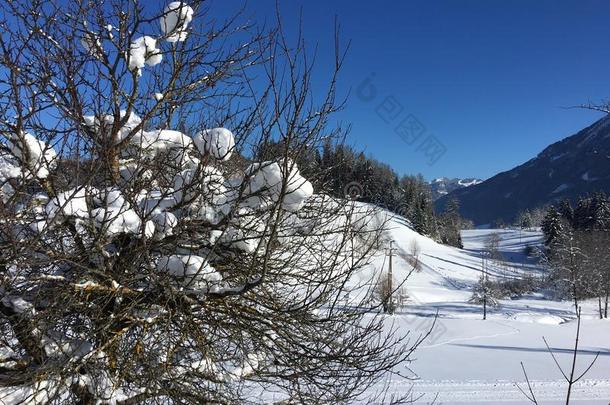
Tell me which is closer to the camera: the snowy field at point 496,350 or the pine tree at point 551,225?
the snowy field at point 496,350

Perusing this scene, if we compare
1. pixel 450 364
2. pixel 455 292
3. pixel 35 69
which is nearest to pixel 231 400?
pixel 35 69

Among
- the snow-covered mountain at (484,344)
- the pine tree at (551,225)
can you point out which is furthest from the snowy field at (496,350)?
the pine tree at (551,225)

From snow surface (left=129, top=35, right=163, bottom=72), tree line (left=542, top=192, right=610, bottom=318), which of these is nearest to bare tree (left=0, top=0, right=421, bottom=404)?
snow surface (left=129, top=35, right=163, bottom=72)

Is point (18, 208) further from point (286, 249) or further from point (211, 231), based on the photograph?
point (286, 249)

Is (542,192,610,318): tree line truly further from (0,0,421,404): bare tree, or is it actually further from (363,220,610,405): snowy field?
(0,0,421,404): bare tree

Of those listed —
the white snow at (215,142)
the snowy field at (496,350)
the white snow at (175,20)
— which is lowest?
the snowy field at (496,350)

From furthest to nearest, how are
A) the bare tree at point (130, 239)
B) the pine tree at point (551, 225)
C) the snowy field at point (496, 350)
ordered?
the pine tree at point (551, 225) < the snowy field at point (496, 350) < the bare tree at point (130, 239)

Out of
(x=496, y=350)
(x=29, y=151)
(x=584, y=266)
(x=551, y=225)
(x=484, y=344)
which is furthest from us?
(x=551, y=225)

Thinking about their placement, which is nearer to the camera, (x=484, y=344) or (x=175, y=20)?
(x=175, y=20)

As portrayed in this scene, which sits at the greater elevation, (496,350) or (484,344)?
(496,350)

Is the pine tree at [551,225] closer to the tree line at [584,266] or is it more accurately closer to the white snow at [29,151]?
the tree line at [584,266]

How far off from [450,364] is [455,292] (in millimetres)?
40344

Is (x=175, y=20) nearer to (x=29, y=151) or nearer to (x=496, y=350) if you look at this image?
(x=29, y=151)

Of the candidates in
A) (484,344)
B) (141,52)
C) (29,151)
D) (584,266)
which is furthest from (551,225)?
(29,151)
